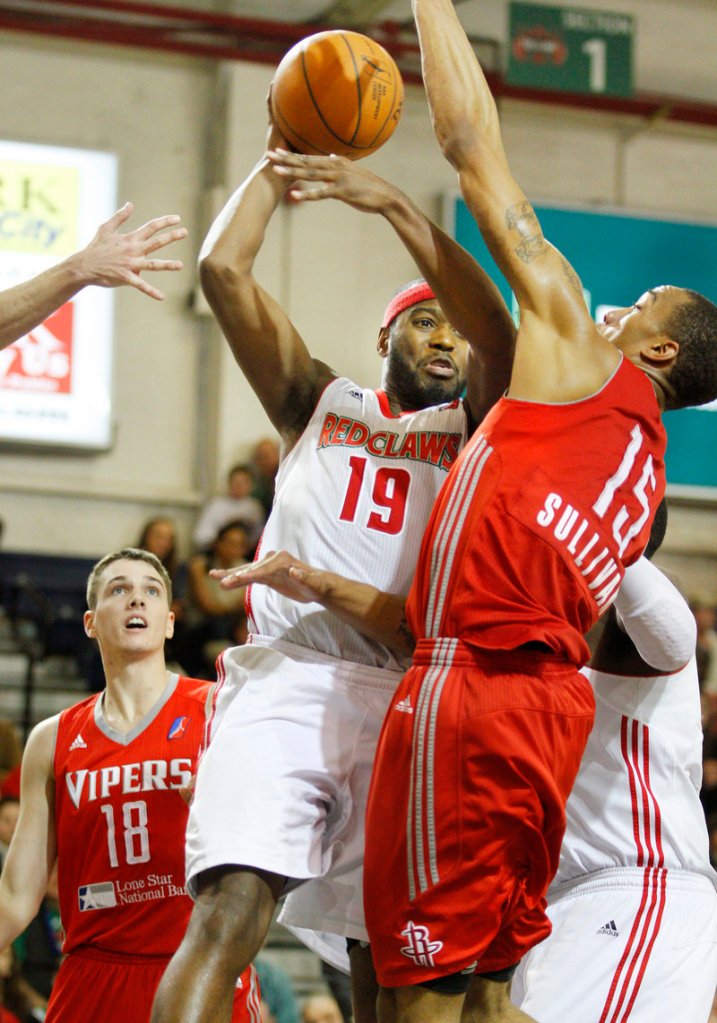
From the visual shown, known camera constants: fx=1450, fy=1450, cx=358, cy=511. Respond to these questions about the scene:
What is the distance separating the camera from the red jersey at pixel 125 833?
15.1ft

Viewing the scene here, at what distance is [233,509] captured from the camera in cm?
1270

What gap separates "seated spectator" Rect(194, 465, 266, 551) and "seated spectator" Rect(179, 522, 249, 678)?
282mm

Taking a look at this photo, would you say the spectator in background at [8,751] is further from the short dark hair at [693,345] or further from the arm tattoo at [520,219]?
the arm tattoo at [520,219]

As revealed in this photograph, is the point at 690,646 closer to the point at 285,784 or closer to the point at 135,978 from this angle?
the point at 285,784

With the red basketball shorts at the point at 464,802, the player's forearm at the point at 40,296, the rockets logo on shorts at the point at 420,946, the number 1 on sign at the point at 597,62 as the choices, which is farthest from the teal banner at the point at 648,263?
the rockets logo on shorts at the point at 420,946

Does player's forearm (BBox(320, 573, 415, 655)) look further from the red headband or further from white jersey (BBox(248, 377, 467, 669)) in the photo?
the red headband

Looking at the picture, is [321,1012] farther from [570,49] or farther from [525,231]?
[570,49]

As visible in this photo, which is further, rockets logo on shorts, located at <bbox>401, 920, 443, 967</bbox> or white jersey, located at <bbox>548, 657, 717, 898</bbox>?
white jersey, located at <bbox>548, 657, 717, 898</bbox>

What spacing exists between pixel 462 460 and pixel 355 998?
157cm

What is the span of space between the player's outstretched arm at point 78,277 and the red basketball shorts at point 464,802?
1592 millimetres

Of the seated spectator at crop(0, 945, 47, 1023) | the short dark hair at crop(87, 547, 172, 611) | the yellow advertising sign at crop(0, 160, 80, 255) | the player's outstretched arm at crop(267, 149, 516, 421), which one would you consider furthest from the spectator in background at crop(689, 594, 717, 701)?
A: the player's outstretched arm at crop(267, 149, 516, 421)

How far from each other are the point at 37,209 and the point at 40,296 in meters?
9.13

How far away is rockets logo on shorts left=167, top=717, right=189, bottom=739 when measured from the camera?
4836mm

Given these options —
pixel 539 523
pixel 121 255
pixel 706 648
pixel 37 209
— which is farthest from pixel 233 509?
pixel 539 523
